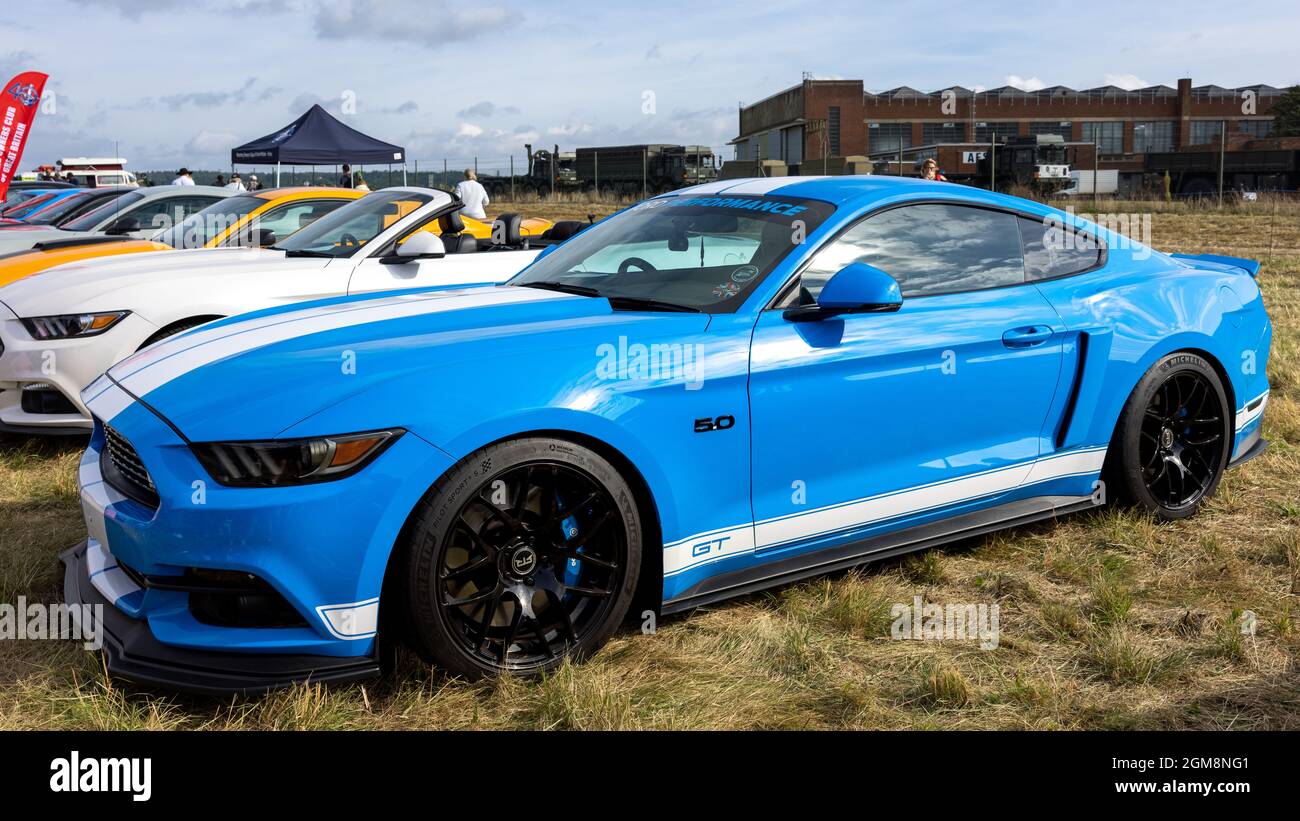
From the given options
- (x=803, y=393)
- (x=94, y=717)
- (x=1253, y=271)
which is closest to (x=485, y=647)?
(x=94, y=717)

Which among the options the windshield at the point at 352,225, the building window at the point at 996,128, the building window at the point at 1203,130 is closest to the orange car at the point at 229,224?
the windshield at the point at 352,225

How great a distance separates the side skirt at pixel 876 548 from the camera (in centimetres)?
340

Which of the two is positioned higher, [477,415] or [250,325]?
[250,325]

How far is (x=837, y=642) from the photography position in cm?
351

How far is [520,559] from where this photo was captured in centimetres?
307

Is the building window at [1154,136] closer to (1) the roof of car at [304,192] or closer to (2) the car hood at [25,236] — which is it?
(2) the car hood at [25,236]

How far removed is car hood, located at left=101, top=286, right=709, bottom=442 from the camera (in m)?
2.83

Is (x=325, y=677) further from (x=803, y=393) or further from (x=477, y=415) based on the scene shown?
(x=803, y=393)

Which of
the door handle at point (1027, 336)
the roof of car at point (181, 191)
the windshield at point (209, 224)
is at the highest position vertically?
the roof of car at point (181, 191)

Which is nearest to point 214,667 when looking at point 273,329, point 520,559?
point 520,559

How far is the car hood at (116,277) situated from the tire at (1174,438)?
4352mm

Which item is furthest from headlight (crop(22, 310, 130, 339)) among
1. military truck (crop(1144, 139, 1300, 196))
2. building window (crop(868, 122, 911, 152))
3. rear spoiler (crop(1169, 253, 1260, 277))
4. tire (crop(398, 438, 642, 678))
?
building window (crop(868, 122, 911, 152))

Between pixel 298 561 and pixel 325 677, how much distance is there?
32 centimetres

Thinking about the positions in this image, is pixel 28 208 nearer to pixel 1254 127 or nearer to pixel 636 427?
pixel 636 427
